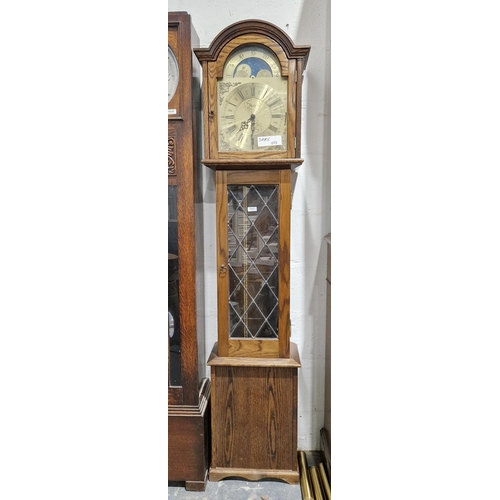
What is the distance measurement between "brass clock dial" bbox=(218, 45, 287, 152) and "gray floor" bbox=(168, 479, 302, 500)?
1.04 m

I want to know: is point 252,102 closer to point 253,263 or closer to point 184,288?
point 253,263

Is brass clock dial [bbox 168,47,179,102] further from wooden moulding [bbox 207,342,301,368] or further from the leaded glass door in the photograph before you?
wooden moulding [bbox 207,342,301,368]

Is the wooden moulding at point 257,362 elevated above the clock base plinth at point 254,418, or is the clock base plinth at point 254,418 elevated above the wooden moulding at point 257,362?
the wooden moulding at point 257,362

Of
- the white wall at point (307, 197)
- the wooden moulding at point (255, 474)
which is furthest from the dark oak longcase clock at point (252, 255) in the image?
the white wall at point (307, 197)

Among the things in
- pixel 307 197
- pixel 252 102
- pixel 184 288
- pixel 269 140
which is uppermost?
pixel 252 102

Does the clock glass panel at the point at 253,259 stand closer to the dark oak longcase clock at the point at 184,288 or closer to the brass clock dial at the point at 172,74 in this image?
the dark oak longcase clock at the point at 184,288

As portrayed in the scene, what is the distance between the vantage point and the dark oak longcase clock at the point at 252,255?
119cm

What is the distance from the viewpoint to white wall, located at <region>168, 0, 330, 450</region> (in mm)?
1367

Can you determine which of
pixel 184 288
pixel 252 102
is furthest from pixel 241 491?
pixel 252 102

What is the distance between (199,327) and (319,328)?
0.44 metres

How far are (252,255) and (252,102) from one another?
0.47 meters

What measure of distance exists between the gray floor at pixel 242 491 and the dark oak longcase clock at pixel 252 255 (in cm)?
3

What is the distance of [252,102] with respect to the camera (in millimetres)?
1197

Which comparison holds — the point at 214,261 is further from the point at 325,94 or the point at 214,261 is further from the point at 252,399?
the point at 325,94
